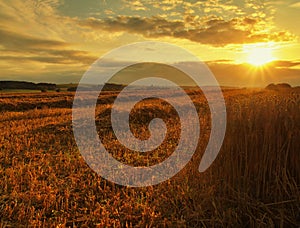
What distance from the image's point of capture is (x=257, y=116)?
13.9 ft

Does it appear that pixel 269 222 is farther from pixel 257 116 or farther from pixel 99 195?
pixel 99 195

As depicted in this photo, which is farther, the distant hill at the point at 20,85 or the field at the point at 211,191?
the distant hill at the point at 20,85

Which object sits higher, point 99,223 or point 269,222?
point 269,222

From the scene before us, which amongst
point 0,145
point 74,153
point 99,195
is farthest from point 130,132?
point 99,195

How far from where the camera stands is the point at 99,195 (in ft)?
18.1

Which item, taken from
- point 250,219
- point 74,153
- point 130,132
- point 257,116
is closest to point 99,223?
point 250,219

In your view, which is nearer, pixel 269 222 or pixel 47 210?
pixel 269 222

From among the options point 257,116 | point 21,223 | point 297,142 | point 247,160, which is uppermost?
point 257,116

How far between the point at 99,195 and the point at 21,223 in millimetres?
1490

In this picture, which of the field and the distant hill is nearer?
the field

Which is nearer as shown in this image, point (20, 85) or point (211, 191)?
point (211, 191)

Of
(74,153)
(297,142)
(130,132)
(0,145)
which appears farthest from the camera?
(130,132)

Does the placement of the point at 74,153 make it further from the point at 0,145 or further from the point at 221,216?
the point at 221,216

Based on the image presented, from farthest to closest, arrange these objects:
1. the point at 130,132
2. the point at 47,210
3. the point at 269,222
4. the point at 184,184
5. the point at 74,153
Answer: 1. the point at 130,132
2. the point at 74,153
3. the point at 184,184
4. the point at 47,210
5. the point at 269,222
